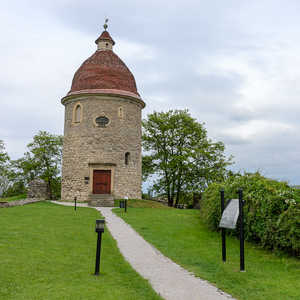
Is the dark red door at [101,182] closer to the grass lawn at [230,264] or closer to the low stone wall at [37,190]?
the low stone wall at [37,190]

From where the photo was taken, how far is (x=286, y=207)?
784 cm

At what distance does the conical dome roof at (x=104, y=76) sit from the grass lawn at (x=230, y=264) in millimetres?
16262

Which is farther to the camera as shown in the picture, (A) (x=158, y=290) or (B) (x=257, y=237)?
(B) (x=257, y=237)

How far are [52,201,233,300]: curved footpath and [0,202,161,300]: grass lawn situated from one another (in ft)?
0.75

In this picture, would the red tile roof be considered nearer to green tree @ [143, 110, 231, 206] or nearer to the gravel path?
green tree @ [143, 110, 231, 206]

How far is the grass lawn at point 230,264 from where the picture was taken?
548cm

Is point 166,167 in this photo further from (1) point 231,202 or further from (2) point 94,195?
(1) point 231,202

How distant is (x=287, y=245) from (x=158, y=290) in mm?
3583

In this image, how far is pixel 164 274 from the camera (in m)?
6.39

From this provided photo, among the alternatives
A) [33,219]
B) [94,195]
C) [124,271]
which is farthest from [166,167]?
[124,271]

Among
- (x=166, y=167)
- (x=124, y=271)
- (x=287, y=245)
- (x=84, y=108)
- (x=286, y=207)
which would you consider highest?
(x=84, y=108)

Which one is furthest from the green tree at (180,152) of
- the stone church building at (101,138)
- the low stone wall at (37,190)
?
the low stone wall at (37,190)

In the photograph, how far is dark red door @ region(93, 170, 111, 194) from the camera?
81.1 ft

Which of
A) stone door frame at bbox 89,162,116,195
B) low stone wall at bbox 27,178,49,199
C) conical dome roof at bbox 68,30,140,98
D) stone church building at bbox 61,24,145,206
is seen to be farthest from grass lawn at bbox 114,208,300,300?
conical dome roof at bbox 68,30,140,98
